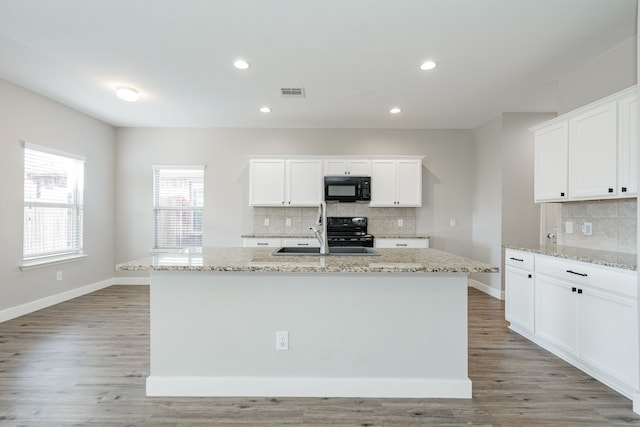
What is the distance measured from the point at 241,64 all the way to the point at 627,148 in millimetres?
3222

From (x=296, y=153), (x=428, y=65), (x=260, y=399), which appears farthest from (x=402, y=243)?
(x=260, y=399)

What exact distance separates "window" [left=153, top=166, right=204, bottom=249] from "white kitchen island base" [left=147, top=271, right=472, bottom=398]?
11.5ft

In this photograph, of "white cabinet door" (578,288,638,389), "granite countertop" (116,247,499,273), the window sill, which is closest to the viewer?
"granite countertop" (116,247,499,273)

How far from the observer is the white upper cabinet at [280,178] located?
16.1 feet

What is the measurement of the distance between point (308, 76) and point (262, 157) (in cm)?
186

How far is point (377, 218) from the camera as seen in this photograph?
527cm

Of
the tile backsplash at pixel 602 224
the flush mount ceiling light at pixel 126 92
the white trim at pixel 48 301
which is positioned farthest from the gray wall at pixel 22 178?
the tile backsplash at pixel 602 224

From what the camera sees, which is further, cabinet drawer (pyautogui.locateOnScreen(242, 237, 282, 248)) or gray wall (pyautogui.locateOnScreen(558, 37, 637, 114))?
cabinet drawer (pyautogui.locateOnScreen(242, 237, 282, 248))

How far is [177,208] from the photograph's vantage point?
213 inches

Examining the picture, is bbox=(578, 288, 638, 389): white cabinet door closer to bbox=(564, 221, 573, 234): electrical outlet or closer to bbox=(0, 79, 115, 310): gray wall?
bbox=(564, 221, 573, 234): electrical outlet

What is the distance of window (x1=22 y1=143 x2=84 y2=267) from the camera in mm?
3883

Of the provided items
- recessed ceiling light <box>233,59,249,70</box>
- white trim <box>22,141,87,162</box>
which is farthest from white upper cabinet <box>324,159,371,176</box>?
white trim <box>22,141,87,162</box>

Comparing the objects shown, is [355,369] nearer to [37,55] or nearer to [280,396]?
[280,396]

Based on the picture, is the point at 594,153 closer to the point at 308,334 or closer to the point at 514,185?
the point at 514,185
